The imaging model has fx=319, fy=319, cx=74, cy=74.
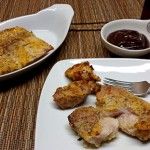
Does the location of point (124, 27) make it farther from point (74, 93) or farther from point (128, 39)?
point (74, 93)

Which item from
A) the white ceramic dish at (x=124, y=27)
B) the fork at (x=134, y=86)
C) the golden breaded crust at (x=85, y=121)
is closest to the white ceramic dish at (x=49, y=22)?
the white ceramic dish at (x=124, y=27)

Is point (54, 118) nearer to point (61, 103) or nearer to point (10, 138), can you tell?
point (61, 103)

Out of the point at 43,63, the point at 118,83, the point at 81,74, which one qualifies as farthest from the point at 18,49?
the point at 118,83

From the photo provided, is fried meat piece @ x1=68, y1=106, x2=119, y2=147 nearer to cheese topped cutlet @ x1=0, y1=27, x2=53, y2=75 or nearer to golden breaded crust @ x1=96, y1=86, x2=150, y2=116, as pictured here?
golden breaded crust @ x1=96, y1=86, x2=150, y2=116

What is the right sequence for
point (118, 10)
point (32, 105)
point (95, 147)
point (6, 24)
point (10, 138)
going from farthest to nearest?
point (118, 10) → point (6, 24) → point (32, 105) → point (10, 138) → point (95, 147)

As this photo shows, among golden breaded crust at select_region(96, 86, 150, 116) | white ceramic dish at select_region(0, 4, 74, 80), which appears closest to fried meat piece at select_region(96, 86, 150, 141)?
golden breaded crust at select_region(96, 86, 150, 116)

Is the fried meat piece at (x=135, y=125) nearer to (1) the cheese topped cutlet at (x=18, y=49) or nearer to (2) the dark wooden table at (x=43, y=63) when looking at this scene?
(2) the dark wooden table at (x=43, y=63)

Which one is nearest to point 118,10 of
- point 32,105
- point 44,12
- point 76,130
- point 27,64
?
point 44,12
